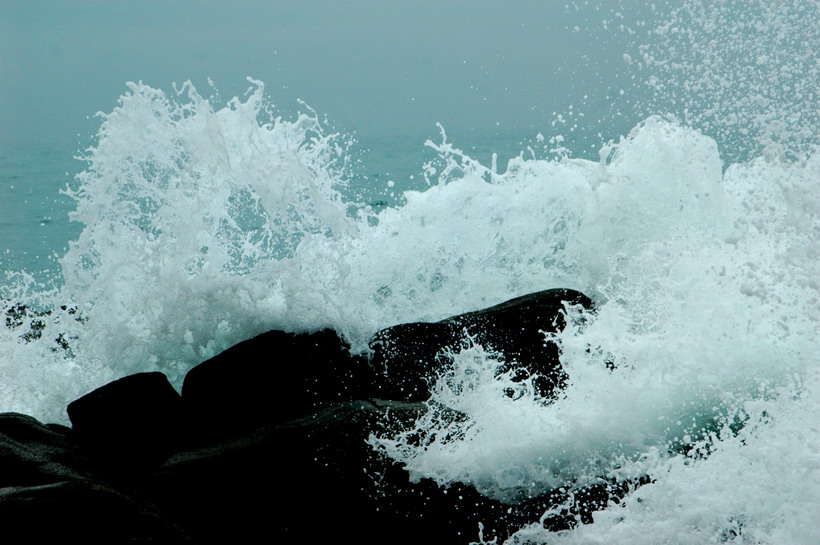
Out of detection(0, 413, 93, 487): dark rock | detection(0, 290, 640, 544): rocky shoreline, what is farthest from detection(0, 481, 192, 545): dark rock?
detection(0, 413, 93, 487): dark rock

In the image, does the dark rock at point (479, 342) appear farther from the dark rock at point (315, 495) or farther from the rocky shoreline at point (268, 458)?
the dark rock at point (315, 495)

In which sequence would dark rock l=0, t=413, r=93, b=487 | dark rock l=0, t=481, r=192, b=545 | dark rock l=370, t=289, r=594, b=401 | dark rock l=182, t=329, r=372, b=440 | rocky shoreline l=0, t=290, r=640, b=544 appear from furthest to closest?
1. dark rock l=370, t=289, r=594, b=401
2. dark rock l=182, t=329, r=372, b=440
3. dark rock l=0, t=413, r=93, b=487
4. rocky shoreline l=0, t=290, r=640, b=544
5. dark rock l=0, t=481, r=192, b=545

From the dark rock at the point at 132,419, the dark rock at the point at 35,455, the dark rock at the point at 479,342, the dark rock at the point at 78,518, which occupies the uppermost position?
the dark rock at the point at 479,342

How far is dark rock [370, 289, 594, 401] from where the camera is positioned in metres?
5.21

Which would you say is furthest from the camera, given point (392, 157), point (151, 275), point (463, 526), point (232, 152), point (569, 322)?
point (392, 157)

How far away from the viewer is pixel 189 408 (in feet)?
16.8

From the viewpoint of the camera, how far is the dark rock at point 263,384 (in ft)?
16.5

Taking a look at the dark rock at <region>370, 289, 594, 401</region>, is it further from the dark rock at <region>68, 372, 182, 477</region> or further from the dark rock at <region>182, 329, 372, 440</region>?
the dark rock at <region>68, 372, 182, 477</region>

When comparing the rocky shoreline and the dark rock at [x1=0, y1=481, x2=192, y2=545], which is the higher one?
the rocky shoreline

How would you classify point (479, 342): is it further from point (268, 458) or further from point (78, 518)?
point (78, 518)

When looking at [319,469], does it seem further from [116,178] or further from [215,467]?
[116,178]

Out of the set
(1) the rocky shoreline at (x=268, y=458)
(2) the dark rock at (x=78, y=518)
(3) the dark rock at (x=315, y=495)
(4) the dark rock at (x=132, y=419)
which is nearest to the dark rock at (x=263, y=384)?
(1) the rocky shoreline at (x=268, y=458)

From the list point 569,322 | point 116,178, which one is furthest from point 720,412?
point 116,178

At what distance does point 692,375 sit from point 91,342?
13.7ft
